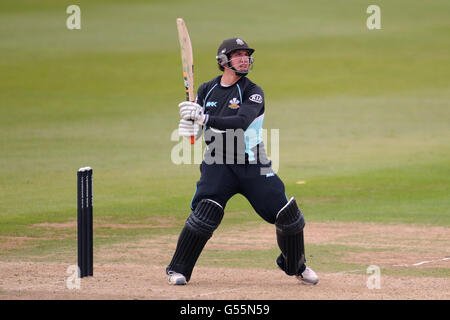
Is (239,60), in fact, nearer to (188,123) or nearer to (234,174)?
(188,123)

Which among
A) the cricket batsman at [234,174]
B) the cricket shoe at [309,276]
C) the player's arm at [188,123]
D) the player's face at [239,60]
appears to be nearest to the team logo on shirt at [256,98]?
the cricket batsman at [234,174]

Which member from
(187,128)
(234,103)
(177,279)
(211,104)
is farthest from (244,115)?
(177,279)

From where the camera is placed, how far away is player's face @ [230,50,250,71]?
7.55m

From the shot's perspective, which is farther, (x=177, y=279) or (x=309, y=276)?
(x=309, y=276)

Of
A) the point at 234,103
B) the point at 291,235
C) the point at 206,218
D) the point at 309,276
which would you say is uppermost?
the point at 234,103

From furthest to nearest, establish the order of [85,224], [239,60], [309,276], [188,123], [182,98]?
[182,98] < [85,224] < [309,276] < [239,60] < [188,123]

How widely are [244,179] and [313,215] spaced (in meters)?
5.83

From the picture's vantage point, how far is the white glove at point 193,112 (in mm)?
7152

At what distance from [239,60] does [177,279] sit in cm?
199

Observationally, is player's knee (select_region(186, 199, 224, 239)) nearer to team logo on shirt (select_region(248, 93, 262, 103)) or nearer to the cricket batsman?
the cricket batsman

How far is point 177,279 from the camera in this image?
743 cm

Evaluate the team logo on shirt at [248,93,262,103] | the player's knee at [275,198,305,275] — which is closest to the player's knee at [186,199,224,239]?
the player's knee at [275,198,305,275]

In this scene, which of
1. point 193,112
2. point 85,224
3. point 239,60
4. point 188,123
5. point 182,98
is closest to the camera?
point 193,112

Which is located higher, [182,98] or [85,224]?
A: [182,98]
